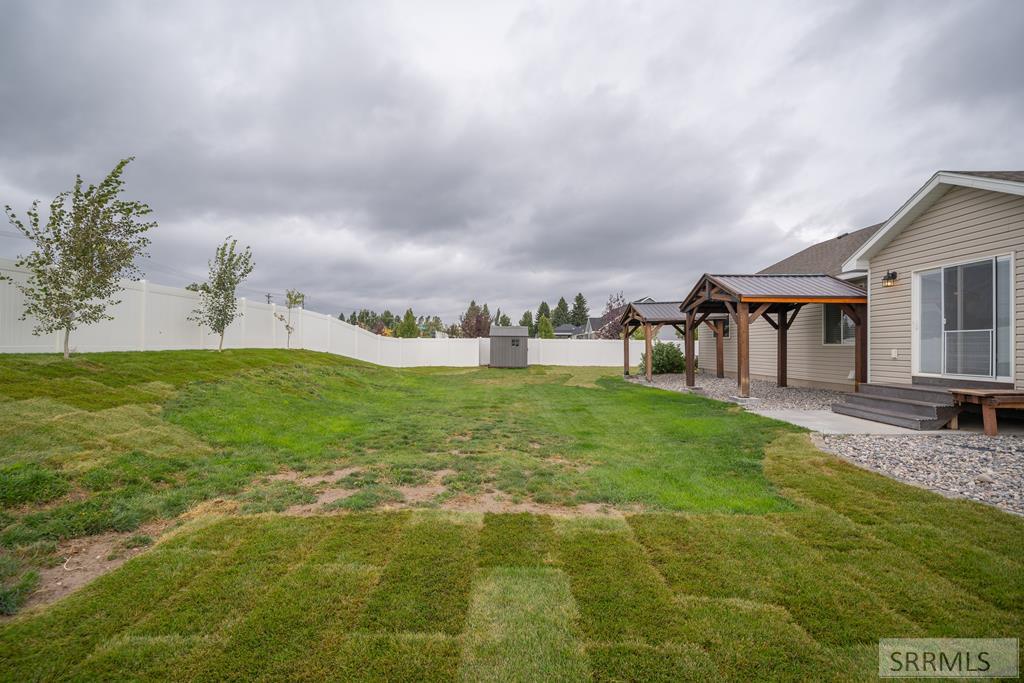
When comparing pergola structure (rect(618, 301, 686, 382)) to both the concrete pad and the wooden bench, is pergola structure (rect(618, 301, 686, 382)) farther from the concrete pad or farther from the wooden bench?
the wooden bench

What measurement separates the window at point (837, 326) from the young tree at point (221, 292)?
57.7 feet

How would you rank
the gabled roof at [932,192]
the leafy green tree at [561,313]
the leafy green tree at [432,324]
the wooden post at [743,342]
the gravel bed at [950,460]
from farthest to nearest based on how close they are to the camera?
the leafy green tree at [561,313], the leafy green tree at [432,324], the wooden post at [743,342], the gabled roof at [932,192], the gravel bed at [950,460]

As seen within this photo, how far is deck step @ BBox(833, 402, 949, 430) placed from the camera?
6770 mm

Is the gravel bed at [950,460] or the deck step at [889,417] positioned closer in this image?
the gravel bed at [950,460]

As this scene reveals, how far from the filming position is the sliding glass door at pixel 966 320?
6.82 metres

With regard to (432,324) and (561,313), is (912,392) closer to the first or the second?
(432,324)

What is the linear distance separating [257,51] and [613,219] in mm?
17177

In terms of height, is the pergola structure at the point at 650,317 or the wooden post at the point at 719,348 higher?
the pergola structure at the point at 650,317

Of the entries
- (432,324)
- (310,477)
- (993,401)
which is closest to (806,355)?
(993,401)

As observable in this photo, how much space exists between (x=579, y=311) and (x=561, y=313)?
3342mm

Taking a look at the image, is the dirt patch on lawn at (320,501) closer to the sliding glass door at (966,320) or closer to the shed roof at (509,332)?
the sliding glass door at (966,320)

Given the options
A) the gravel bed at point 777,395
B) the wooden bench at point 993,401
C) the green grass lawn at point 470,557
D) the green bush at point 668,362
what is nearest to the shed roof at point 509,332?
the green bush at point 668,362

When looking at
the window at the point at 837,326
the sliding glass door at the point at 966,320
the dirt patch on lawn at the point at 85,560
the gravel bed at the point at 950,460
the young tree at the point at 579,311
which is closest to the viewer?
the dirt patch on lawn at the point at 85,560

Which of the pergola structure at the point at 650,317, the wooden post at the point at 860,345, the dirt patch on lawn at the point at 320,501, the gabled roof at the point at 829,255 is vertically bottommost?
the dirt patch on lawn at the point at 320,501
